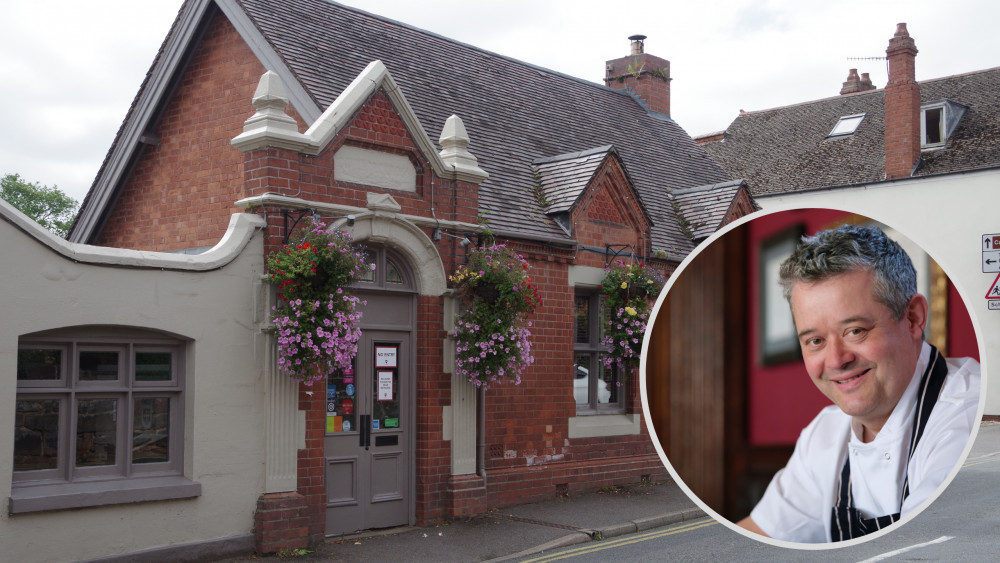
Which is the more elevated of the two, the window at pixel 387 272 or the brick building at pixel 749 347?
the window at pixel 387 272

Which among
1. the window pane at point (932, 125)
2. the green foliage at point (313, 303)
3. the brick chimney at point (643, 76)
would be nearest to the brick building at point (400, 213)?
the green foliage at point (313, 303)

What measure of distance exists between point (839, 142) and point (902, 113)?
3.23 m

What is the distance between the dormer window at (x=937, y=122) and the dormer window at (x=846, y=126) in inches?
110

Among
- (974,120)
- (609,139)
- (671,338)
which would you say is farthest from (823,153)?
(671,338)

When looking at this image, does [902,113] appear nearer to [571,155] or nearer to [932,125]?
[932,125]

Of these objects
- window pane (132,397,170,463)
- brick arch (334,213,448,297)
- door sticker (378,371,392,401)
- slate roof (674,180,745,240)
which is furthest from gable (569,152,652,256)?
window pane (132,397,170,463)

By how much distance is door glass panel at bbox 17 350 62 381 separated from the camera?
8461mm

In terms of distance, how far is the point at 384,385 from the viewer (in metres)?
11.3

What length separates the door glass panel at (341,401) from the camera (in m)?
10.7

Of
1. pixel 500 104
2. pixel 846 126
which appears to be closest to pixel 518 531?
pixel 500 104

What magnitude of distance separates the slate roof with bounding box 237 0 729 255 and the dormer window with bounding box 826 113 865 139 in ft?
37.8

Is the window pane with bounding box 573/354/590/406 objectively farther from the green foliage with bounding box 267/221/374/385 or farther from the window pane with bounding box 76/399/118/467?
the window pane with bounding box 76/399/118/467

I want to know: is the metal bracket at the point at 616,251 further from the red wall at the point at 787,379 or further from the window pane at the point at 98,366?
the red wall at the point at 787,379

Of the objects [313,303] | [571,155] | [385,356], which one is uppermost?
[571,155]
